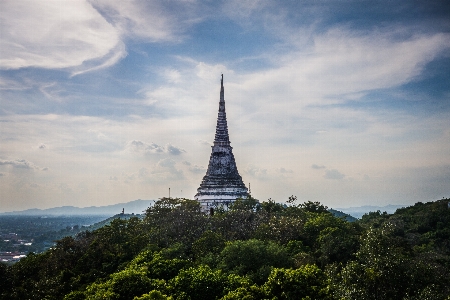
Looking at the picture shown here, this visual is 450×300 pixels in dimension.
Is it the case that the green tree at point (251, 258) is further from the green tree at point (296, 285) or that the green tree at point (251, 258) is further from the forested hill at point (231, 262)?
the green tree at point (296, 285)

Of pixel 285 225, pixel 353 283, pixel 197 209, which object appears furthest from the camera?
pixel 197 209

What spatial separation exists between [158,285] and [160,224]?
59.7ft

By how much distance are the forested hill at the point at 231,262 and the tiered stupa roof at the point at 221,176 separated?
943 centimetres

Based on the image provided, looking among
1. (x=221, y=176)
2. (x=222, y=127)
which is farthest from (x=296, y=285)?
(x=222, y=127)

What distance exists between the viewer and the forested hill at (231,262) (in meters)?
27.3

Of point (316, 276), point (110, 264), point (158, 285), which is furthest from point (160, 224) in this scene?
point (316, 276)

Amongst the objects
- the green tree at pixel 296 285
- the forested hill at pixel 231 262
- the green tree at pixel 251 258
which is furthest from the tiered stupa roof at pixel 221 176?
the green tree at pixel 296 285

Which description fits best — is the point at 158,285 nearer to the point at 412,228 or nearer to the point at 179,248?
the point at 179,248

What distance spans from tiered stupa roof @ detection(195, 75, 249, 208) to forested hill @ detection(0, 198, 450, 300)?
943cm

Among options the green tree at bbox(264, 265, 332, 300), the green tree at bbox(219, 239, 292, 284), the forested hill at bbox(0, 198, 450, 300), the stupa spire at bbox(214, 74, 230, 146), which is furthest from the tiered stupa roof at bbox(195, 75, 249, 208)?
the green tree at bbox(264, 265, 332, 300)

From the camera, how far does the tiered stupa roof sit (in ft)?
222

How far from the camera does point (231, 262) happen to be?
3584 cm

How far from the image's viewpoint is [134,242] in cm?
4216

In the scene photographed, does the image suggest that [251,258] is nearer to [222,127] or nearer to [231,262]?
[231,262]
